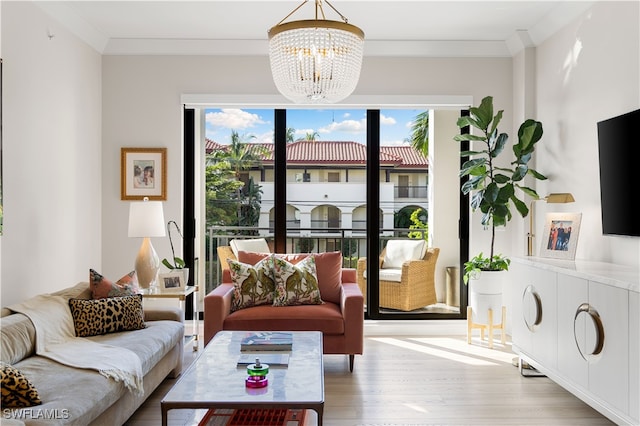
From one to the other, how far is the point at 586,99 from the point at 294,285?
264 cm

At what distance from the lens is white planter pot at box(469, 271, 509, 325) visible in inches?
187

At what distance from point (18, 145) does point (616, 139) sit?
3997mm

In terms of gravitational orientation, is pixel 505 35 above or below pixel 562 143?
above

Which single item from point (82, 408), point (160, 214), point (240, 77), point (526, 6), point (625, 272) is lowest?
point (82, 408)

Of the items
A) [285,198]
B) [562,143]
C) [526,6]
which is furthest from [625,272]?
[285,198]

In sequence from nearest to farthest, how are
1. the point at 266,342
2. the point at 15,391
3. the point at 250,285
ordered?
1. the point at 15,391
2. the point at 266,342
3. the point at 250,285

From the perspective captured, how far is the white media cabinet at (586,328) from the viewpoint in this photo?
262cm

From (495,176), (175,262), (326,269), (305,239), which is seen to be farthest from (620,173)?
(175,262)

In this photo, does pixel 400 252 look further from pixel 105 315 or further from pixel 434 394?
pixel 105 315

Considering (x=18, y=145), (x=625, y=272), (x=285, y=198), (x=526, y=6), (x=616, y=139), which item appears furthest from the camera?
(x=285, y=198)

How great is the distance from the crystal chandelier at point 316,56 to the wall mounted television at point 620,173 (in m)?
1.75

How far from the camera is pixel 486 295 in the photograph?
4.79 m

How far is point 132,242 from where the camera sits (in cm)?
515

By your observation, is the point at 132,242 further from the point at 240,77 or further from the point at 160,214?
the point at 240,77
